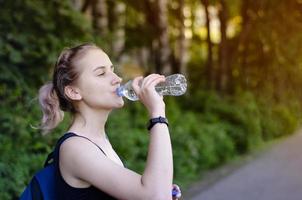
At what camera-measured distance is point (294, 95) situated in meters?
22.2

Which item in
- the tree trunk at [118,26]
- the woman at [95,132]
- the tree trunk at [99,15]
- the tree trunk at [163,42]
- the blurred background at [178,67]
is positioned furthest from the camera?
the tree trunk at [163,42]

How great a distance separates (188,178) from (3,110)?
4227mm

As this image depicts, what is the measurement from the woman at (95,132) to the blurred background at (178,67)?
3721mm

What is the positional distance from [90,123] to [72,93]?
0.44 ft

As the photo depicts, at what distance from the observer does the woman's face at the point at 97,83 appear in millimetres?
2270

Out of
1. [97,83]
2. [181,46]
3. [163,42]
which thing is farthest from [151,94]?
[181,46]

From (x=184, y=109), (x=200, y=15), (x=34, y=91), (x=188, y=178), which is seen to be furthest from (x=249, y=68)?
(x=34, y=91)

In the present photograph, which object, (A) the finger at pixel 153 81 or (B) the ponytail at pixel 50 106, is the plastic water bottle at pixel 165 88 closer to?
(A) the finger at pixel 153 81

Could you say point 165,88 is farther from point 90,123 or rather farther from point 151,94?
point 90,123

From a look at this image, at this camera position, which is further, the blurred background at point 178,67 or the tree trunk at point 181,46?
the tree trunk at point 181,46

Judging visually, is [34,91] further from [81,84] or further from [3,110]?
[81,84]

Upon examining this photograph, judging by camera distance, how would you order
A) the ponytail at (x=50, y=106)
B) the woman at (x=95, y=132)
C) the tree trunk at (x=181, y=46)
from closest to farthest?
the woman at (x=95, y=132) → the ponytail at (x=50, y=106) → the tree trunk at (x=181, y=46)

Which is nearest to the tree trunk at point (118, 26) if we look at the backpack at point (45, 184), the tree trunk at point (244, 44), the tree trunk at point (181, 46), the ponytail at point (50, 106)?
the tree trunk at point (181, 46)

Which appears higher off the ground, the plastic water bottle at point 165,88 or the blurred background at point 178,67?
the blurred background at point 178,67
